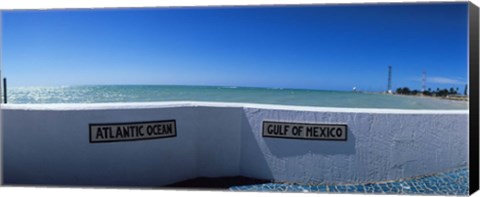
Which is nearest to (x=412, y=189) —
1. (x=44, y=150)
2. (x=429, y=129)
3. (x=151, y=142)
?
(x=429, y=129)

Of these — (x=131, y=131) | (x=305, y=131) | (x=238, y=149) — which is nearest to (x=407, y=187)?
(x=305, y=131)

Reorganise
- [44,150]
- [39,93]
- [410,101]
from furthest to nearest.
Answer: [39,93] → [410,101] → [44,150]

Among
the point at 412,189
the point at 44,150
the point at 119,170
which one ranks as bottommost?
the point at 412,189

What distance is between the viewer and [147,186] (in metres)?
3.56

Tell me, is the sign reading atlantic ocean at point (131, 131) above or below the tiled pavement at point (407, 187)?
above

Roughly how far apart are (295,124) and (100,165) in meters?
2.27

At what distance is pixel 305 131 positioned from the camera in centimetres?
356

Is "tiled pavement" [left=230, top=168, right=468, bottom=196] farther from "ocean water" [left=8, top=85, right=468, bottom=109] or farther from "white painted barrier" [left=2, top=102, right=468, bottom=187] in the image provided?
"ocean water" [left=8, top=85, right=468, bottom=109]

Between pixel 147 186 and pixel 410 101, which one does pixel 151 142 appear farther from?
pixel 410 101

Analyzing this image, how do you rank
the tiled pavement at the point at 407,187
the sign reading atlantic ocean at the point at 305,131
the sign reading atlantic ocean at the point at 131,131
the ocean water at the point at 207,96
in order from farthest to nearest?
the ocean water at the point at 207,96 < the sign reading atlantic ocean at the point at 305,131 < the tiled pavement at the point at 407,187 < the sign reading atlantic ocean at the point at 131,131

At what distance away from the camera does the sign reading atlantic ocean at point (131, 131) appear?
3258mm

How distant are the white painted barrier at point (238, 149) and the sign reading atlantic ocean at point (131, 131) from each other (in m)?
0.05

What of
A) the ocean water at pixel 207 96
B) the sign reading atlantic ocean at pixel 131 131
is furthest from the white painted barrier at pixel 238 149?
the ocean water at pixel 207 96

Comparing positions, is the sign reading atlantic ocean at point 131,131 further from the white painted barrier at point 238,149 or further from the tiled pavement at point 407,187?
the tiled pavement at point 407,187
